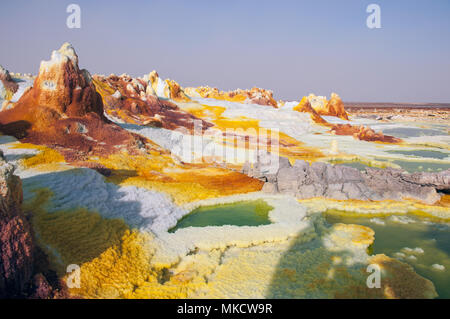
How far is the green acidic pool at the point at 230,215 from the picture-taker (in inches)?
590

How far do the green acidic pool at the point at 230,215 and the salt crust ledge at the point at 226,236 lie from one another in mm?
745

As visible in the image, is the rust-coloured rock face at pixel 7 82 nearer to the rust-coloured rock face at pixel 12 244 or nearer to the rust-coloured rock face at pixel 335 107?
the rust-coloured rock face at pixel 12 244

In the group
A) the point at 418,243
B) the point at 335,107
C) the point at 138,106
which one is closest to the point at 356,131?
the point at 335,107

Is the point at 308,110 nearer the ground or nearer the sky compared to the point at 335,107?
nearer the ground

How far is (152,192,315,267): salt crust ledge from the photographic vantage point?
11.7 meters

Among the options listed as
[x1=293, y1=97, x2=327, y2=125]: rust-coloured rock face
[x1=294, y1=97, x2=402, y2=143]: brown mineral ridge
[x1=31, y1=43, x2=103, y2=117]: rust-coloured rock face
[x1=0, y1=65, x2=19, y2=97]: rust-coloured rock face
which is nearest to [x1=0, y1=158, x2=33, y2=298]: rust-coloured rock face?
[x1=31, y1=43, x2=103, y2=117]: rust-coloured rock face

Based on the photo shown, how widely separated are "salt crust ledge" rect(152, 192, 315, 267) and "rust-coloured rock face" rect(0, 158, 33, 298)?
12.6 feet

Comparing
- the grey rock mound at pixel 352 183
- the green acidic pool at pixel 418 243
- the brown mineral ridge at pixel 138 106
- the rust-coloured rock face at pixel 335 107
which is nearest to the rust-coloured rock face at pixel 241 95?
the rust-coloured rock face at pixel 335 107

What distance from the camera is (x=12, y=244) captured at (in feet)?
28.0

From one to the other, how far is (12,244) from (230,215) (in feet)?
31.6

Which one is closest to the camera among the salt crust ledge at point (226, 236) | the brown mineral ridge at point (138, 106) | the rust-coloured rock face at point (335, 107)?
the salt crust ledge at point (226, 236)

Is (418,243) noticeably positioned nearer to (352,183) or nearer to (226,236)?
(352,183)

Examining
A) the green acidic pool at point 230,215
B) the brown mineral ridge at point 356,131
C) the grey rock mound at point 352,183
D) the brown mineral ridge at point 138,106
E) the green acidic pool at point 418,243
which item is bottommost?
the green acidic pool at point 418,243

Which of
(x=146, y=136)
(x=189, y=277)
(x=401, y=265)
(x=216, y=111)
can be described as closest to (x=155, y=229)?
(x=189, y=277)
